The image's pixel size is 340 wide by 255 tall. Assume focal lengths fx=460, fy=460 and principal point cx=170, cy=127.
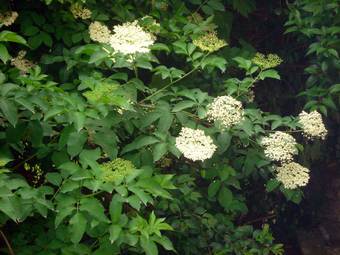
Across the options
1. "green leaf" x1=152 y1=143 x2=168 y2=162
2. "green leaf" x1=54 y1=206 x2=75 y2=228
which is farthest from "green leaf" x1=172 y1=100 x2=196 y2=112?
"green leaf" x1=54 y1=206 x2=75 y2=228

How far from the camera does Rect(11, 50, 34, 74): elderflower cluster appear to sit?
9.93ft

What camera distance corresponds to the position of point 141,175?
2.25m

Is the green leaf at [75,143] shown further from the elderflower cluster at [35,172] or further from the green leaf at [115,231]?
the elderflower cluster at [35,172]

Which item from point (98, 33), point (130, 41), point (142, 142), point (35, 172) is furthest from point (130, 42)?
point (35, 172)

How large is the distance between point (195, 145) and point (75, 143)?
0.68 metres

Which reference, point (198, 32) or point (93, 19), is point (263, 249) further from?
point (93, 19)

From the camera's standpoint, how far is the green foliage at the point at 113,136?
2242mm

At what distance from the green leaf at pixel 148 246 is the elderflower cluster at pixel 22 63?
57.2 inches

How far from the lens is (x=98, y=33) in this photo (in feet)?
9.83

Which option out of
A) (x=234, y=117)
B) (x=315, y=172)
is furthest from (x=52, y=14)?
(x=315, y=172)

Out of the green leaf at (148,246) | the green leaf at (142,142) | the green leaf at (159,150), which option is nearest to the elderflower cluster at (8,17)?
the green leaf at (142,142)

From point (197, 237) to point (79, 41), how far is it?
5.75ft

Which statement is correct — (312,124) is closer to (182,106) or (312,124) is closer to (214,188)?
(214,188)

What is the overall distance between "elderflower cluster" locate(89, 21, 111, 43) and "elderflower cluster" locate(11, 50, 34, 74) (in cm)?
47
